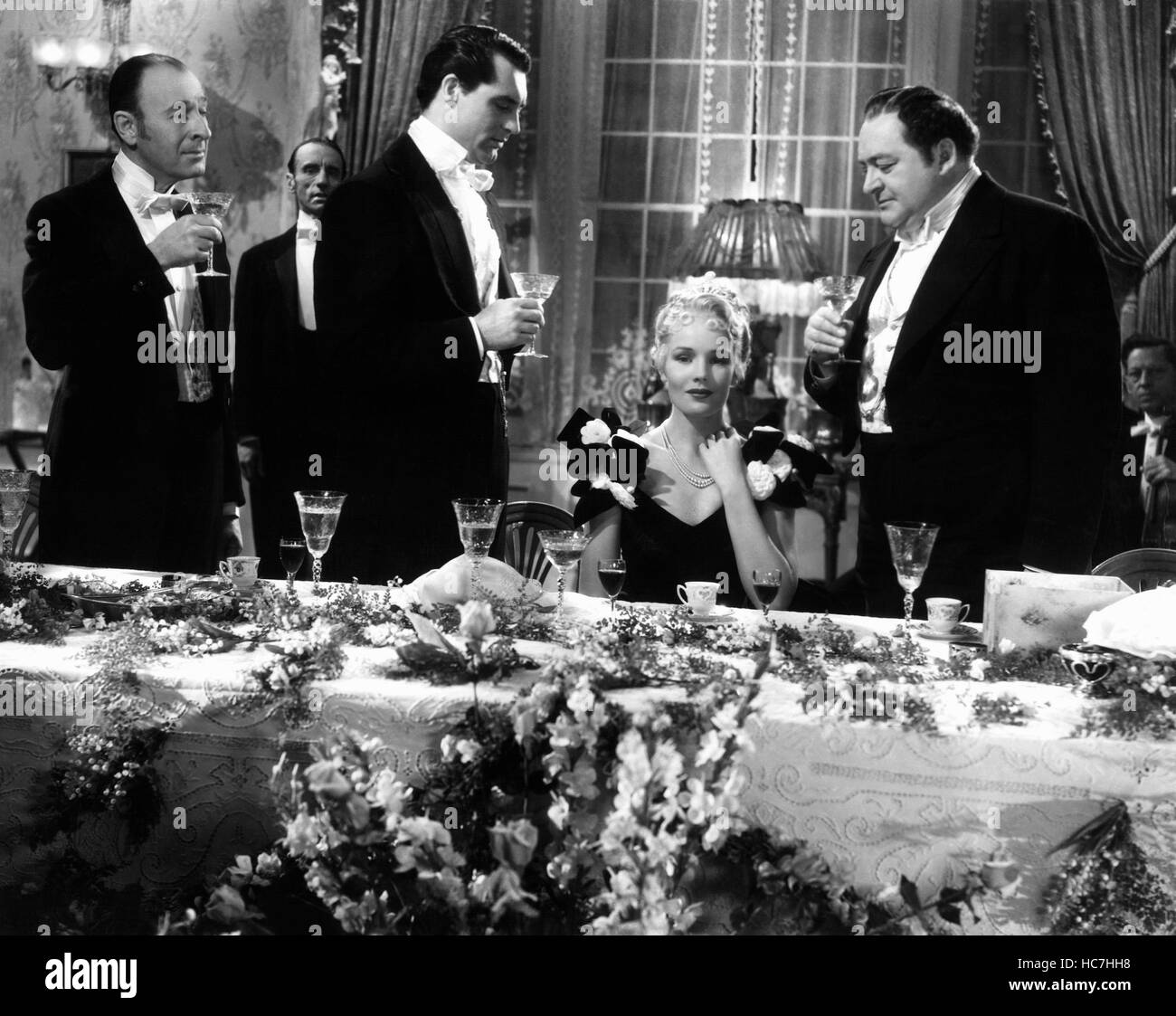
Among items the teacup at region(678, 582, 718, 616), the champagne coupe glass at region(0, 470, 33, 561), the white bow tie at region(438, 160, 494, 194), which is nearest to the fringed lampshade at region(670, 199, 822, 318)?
the white bow tie at region(438, 160, 494, 194)

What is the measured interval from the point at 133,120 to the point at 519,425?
2494 millimetres

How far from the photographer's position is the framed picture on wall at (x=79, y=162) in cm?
603

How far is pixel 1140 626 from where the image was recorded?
1998 mm

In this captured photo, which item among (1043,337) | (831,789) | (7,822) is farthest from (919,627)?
(7,822)

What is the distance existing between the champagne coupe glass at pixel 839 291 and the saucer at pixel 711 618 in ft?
3.75

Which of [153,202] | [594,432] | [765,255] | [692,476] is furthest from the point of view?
[765,255]

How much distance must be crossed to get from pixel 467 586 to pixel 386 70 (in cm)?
414

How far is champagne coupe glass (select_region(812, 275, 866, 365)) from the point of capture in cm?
333

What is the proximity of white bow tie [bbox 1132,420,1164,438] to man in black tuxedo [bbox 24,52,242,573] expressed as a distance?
3836 millimetres

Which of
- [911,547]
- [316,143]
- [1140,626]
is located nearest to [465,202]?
[911,547]

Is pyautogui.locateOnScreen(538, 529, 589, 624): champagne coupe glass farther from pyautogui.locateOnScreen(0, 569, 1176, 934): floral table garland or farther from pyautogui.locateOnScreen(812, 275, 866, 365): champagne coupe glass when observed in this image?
pyautogui.locateOnScreen(812, 275, 866, 365): champagne coupe glass

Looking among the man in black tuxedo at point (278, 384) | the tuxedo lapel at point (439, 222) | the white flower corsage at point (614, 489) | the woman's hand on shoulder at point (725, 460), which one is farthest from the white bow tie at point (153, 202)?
the woman's hand on shoulder at point (725, 460)

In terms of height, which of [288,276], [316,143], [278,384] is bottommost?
[278,384]

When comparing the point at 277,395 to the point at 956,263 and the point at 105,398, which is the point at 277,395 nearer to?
the point at 105,398
